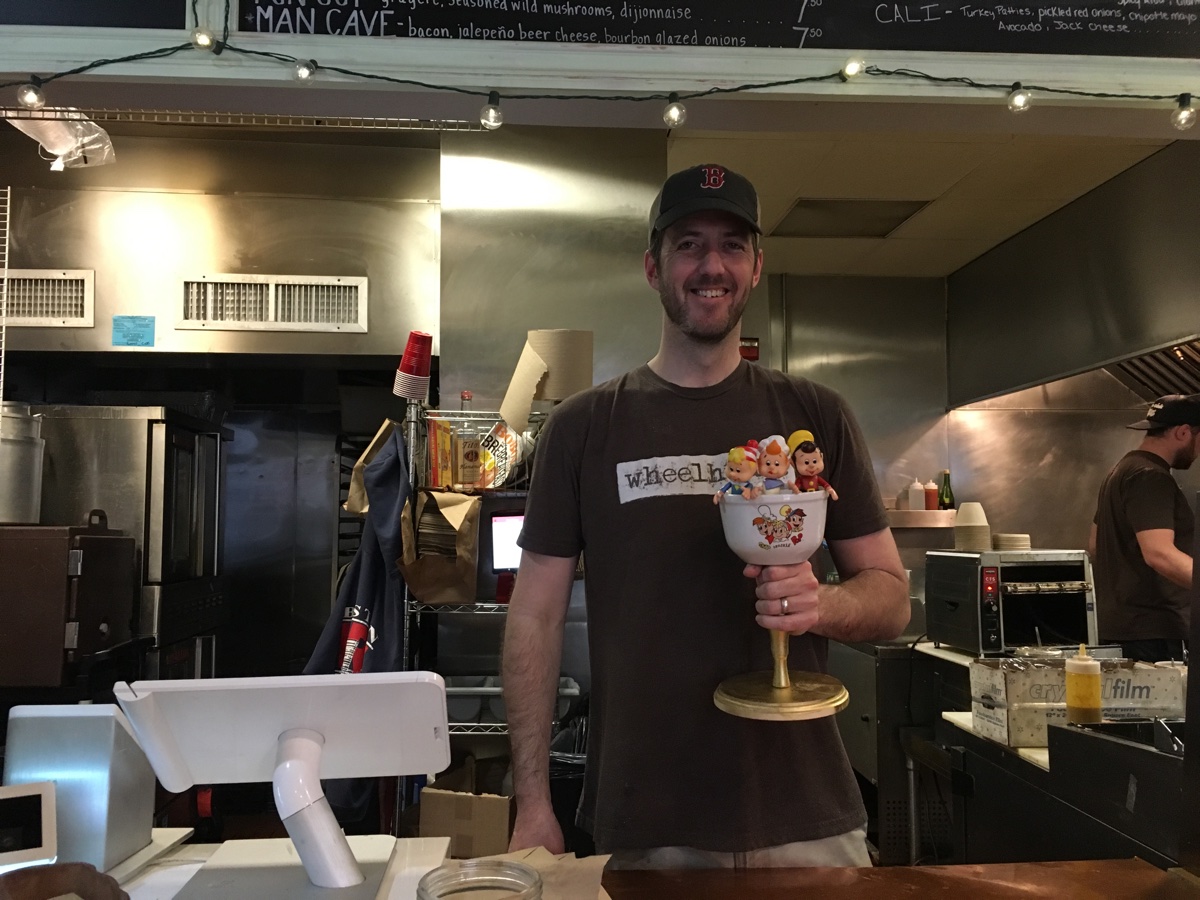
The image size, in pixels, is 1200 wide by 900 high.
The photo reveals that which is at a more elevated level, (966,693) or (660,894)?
(660,894)

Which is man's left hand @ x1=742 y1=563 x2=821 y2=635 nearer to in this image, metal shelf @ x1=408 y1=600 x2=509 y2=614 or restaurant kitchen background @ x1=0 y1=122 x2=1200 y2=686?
metal shelf @ x1=408 y1=600 x2=509 y2=614

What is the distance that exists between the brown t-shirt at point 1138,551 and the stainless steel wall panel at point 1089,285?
583 millimetres

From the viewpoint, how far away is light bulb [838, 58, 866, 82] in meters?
1.64

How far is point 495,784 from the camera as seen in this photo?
2.90 meters

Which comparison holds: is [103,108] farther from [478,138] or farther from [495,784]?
[495,784]

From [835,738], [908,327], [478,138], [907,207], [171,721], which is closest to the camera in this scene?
[171,721]

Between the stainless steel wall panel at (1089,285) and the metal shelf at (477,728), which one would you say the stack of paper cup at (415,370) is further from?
the stainless steel wall panel at (1089,285)

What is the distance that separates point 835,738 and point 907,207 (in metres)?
3.33

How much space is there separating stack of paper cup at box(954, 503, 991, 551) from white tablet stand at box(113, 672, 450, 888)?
4134 millimetres

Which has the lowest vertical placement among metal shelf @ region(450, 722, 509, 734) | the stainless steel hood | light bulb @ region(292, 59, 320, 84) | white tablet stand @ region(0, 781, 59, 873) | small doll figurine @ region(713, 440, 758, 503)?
metal shelf @ region(450, 722, 509, 734)

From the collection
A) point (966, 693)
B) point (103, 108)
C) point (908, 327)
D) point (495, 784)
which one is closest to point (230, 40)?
point (103, 108)

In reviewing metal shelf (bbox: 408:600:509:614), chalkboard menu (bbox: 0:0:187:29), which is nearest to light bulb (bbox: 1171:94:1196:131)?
chalkboard menu (bbox: 0:0:187:29)

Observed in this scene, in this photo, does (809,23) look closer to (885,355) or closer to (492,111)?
(492,111)

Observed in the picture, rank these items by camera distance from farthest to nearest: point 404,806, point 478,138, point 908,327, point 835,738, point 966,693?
point 908,327 < point 966,693 < point 478,138 < point 404,806 < point 835,738
